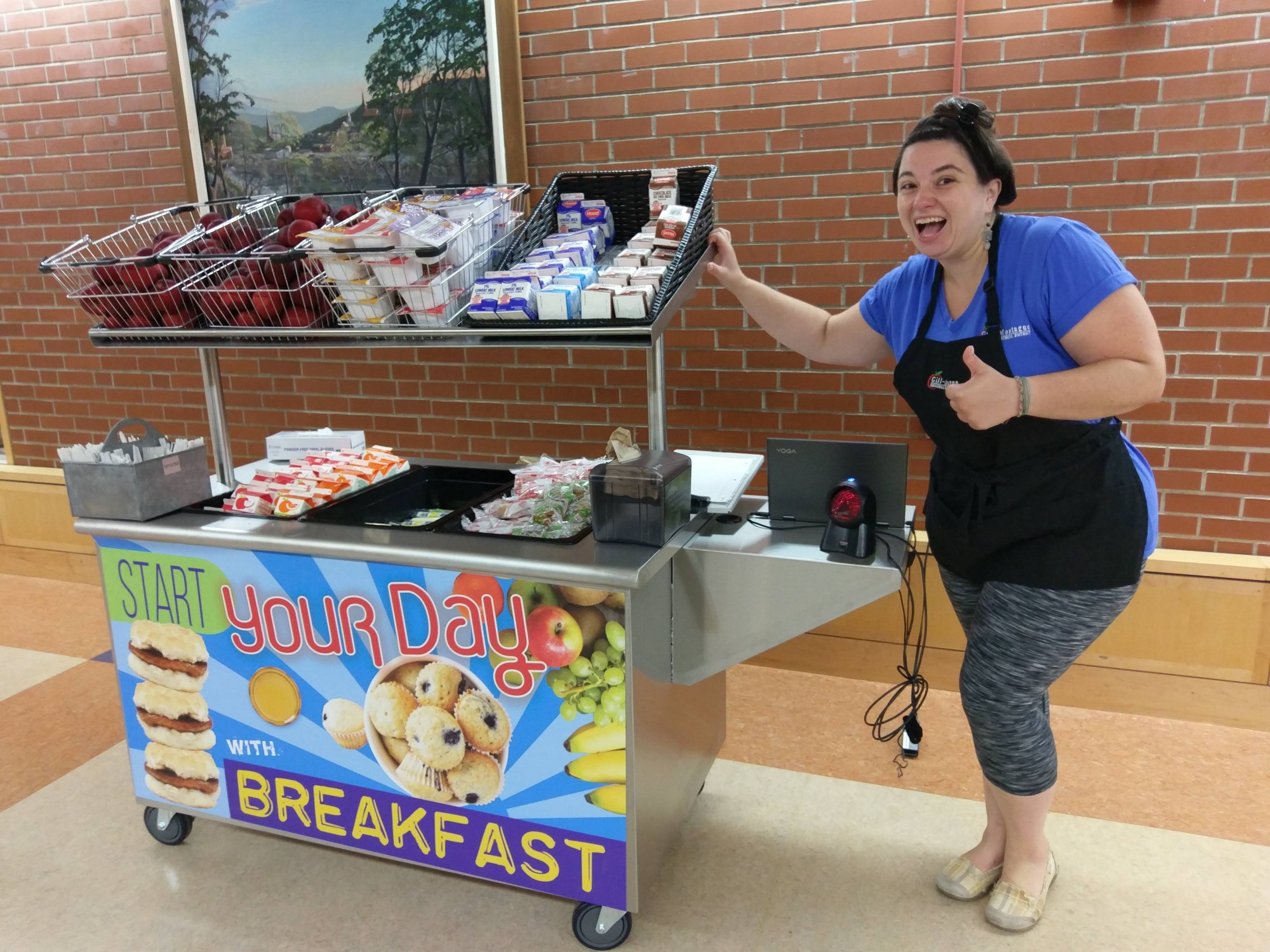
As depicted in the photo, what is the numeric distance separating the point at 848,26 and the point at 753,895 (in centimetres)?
254

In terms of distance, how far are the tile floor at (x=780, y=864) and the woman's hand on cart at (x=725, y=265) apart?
4.67 ft

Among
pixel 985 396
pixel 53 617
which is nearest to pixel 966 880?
pixel 985 396

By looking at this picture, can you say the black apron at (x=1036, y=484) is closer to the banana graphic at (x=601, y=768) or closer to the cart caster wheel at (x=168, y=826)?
the banana graphic at (x=601, y=768)

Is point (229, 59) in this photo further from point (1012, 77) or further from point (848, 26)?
point (1012, 77)

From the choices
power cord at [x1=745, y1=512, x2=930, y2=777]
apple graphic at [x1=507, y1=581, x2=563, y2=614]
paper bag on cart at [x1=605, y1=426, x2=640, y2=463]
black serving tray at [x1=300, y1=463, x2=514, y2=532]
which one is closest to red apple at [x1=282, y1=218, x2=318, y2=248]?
black serving tray at [x1=300, y1=463, x2=514, y2=532]

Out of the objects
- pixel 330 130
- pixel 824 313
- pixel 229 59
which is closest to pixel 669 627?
pixel 824 313

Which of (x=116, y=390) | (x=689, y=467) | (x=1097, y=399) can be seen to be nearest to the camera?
(x=1097, y=399)

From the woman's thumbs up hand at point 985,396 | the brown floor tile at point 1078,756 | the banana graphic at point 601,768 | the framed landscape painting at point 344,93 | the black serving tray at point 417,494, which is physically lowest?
the brown floor tile at point 1078,756

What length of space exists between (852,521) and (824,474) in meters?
0.18

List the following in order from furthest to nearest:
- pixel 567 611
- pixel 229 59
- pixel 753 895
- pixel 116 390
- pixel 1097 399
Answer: pixel 116 390, pixel 229 59, pixel 753 895, pixel 567 611, pixel 1097 399

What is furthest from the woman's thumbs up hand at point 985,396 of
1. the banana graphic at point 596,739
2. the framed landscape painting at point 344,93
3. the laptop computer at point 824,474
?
the framed landscape painting at point 344,93

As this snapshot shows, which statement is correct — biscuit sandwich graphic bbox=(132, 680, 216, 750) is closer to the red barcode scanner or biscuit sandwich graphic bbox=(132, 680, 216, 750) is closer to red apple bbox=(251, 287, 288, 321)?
red apple bbox=(251, 287, 288, 321)

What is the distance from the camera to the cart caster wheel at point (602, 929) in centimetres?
194

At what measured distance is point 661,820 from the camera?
2.05m
